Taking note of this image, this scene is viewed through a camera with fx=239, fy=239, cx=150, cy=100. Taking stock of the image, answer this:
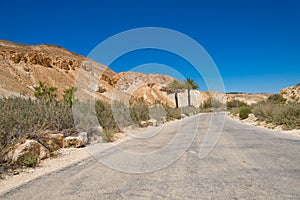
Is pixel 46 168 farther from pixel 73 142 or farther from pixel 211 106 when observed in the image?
pixel 211 106

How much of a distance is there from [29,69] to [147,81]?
126ft

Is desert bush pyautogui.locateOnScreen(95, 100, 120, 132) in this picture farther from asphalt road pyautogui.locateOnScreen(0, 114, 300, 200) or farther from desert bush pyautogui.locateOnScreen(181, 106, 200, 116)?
desert bush pyautogui.locateOnScreen(181, 106, 200, 116)

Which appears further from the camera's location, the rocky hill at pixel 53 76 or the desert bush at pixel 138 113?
the rocky hill at pixel 53 76

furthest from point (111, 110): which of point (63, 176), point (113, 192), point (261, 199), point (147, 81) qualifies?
point (147, 81)

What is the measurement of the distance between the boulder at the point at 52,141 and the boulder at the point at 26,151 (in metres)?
0.85

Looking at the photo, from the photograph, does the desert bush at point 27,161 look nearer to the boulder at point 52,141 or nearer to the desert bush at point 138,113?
the boulder at point 52,141

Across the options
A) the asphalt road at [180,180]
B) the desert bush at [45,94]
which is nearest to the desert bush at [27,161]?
the asphalt road at [180,180]

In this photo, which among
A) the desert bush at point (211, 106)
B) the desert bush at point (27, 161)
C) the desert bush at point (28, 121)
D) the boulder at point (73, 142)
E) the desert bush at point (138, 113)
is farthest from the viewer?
the desert bush at point (211, 106)

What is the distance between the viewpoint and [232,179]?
4344 millimetres

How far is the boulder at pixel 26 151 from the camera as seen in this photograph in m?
6.15

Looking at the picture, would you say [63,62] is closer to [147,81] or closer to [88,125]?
[147,81]

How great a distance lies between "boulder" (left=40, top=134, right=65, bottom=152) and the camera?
8.06 metres

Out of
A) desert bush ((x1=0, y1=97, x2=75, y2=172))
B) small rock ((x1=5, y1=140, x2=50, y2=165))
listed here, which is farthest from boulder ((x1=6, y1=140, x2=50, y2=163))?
desert bush ((x1=0, y1=97, x2=75, y2=172))

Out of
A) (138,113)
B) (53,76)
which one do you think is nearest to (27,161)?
(138,113)
